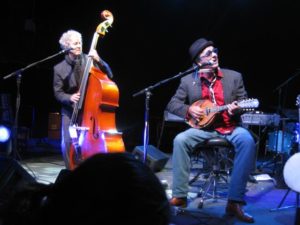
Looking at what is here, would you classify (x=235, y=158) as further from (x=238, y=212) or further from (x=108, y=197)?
(x=108, y=197)

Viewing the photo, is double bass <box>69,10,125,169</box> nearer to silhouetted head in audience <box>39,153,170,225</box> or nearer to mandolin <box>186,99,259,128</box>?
mandolin <box>186,99,259,128</box>

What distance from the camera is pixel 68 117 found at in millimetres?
4320

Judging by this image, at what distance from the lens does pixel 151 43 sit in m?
9.15

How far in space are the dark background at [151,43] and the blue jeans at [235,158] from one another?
447 cm

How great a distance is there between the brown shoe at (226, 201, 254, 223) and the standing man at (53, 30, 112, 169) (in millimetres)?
1891

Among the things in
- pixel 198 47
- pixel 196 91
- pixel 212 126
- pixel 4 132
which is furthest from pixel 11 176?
pixel 4 132

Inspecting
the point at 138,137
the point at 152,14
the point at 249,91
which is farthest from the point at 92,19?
the point at 249,91

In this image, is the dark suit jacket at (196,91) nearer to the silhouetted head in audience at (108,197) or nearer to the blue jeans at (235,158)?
the blue jeans at (235,158)

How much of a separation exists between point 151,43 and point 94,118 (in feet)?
17.6

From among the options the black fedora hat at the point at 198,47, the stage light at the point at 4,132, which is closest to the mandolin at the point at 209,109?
the black fedora hat at the point at 198,47

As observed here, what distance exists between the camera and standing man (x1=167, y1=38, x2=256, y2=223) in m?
3.52

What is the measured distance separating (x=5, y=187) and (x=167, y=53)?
715cm

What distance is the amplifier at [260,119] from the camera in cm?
591

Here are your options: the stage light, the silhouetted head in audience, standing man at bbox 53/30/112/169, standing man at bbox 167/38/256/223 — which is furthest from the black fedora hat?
the stage light
